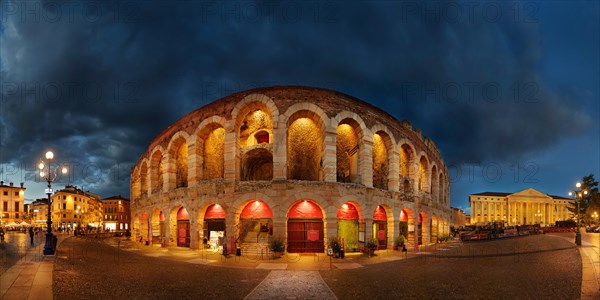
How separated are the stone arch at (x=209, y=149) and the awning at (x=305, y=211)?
9594 mm

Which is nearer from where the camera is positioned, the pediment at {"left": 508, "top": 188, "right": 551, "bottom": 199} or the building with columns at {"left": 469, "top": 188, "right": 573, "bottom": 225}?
the building with columns at {"left": 469, "top": 188, "right": 573, "bottom": 225}

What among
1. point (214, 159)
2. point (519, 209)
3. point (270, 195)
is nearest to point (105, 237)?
point (214, 159)

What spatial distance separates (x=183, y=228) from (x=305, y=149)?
13374mm

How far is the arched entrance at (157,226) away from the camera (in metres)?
36.9

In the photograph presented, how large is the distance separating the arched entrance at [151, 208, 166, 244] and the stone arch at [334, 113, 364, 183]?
785 inches

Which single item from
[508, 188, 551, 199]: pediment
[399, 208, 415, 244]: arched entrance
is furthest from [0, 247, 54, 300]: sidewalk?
[508, 188, 551, 199]: pediment

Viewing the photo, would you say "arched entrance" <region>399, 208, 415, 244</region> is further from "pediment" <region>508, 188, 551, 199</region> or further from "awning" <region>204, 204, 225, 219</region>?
"pediment" <region>508, 188, 551, 199</region>

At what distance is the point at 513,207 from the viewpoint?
447ft

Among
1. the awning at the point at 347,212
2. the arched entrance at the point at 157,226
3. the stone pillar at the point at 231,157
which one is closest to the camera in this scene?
the awning at the point at 347,212

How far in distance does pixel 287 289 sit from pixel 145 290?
519 centimetres

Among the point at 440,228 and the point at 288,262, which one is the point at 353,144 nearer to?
the point at 288,262

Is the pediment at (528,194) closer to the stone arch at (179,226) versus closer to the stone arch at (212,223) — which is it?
the stone arch at (179,226)

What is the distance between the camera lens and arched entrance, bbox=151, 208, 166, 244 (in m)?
36.9

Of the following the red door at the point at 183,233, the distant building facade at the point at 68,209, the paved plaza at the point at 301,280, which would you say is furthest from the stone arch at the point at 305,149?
the distant building facade at the point at 68,209
